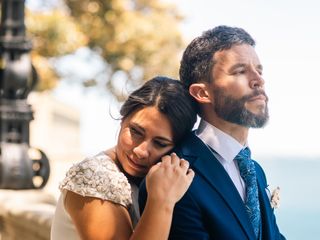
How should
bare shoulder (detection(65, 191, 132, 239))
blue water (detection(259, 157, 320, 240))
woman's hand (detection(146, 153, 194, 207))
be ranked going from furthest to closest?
blue water (detection(259, 157, 320, 240)), bare shoulder (detection(65, 191, 132, 239)), woman's hand (detection(146, 153, 194, 207))

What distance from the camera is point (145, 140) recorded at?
2332 mm

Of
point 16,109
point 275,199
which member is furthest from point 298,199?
point 275,199

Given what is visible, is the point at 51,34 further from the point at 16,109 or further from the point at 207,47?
the point at 207,47

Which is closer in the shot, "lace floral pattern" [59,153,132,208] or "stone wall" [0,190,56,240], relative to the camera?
"lace floral pattern" [59,153,132,208]

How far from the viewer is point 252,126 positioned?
223 cm

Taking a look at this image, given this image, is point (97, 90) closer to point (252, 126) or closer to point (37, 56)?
point (37, 56)

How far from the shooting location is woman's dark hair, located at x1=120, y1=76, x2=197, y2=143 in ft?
7.64

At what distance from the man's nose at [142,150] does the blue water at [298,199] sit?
518mm

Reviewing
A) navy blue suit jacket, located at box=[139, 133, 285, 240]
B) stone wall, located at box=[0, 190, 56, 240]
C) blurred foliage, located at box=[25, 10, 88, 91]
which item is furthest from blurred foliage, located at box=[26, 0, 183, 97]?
navy blue suit jacket, located at box=[139, 133, 285, 240]

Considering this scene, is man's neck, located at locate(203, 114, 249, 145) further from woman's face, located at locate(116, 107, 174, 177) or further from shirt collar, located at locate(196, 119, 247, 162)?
woman's face, located at locate(116, 107, 174, 177)

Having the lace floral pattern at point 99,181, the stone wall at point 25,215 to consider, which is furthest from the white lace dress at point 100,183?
the stone wall at point 25,215

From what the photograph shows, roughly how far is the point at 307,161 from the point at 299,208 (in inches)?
2260

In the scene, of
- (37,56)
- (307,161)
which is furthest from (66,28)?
(307,161)

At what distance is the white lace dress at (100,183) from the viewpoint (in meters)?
2.27
